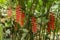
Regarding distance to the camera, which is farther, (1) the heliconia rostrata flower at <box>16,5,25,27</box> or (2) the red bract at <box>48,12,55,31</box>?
(2) the red bract at <box>48,12,55,31</box>

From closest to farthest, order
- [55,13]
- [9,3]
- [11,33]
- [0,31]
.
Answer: [0,31] → [9,3] → [55,13] → [11,33]

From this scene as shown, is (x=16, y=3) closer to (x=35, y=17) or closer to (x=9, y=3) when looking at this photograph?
(x=9, y=3)

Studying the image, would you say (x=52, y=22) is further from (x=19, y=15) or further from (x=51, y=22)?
(x=19, y=15)

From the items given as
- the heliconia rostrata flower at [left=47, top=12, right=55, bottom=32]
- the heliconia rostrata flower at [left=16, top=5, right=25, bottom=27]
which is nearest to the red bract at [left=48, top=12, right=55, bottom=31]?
the heliconia rostrata flower at [left=47, top=12, right=55, bottom=32]

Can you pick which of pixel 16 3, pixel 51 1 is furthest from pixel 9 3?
pixel 51 1

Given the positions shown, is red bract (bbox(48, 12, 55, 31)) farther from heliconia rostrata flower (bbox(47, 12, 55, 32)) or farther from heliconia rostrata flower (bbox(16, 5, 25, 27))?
heliconia rostrata flower (bbox(16, 5, 25, 27))

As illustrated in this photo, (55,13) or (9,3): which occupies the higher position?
(9,3)

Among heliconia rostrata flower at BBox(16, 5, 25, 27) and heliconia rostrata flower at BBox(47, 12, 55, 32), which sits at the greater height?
heliconia rostrata flower at BBox(16, 5, 25, 27)

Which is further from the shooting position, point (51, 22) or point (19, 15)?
point (51, 22)

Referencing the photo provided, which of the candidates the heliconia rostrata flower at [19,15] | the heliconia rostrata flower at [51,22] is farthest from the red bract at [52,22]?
the heliconia rostrata flower at [19,15]

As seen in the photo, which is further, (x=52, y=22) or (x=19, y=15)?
(x=52, y=22)

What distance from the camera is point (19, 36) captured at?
1980 millimetres

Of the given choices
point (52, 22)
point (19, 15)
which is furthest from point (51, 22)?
point (19, 15)

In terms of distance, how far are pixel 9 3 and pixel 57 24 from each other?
509 millimetres
